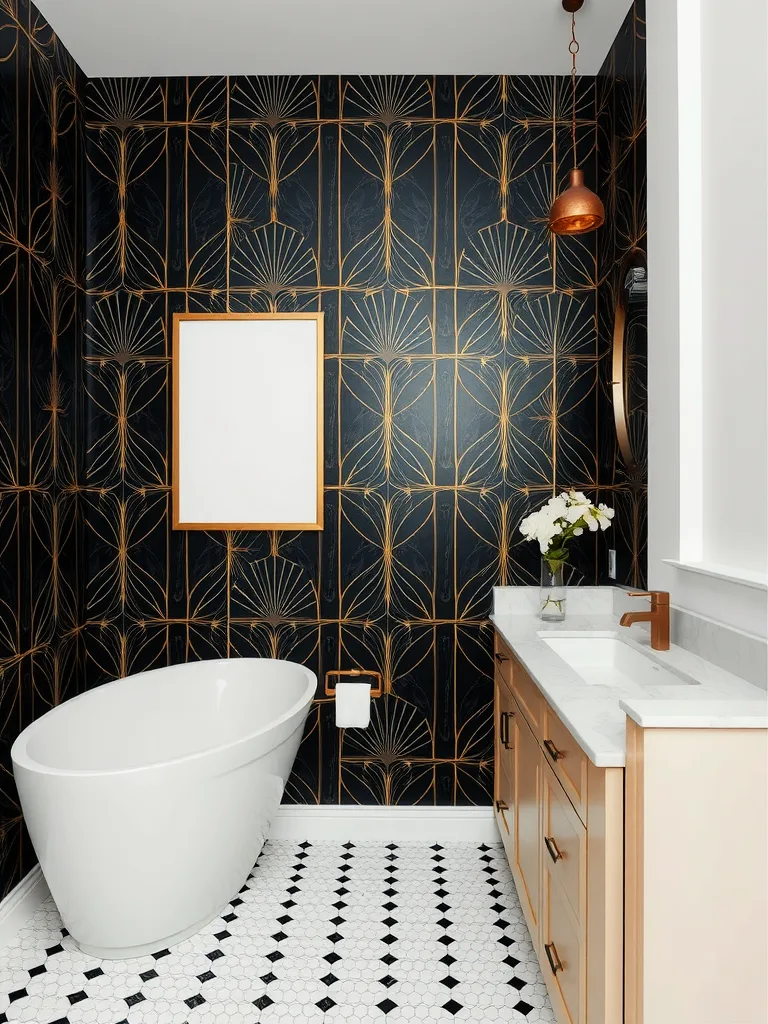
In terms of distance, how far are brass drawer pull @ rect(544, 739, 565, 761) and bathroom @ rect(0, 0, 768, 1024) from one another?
0.45ft

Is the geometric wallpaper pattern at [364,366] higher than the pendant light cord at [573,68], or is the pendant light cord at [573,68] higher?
the pendant light cord at [573,68]

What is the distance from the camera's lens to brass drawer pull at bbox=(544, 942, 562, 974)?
5.45 feet

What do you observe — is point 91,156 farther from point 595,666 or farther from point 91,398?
point 595,666

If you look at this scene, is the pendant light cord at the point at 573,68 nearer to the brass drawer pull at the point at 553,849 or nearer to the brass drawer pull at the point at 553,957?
the brass drawer pull at the point at 553,849

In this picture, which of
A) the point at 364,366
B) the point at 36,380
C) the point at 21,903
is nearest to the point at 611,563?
the point at 364,366

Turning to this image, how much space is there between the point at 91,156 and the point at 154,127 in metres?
0.29

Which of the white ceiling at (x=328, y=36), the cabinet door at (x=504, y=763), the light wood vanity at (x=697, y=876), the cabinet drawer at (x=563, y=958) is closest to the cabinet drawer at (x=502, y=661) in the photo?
the cabinet door at (x=504, y=763)

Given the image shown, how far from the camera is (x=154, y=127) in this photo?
2.94 meters

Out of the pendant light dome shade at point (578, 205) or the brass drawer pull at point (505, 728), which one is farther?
the brass drawer pull at point (505, 728)

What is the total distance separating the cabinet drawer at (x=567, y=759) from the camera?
144 cm

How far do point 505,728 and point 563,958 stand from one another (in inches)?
38.1

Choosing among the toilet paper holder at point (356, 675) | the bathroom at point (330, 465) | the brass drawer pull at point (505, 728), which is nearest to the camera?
the bathroom at point (330, 465)

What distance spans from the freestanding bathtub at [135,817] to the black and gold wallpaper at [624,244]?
1270mm

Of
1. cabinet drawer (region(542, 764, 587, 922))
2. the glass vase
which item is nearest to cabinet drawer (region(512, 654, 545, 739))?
cabinet drawer (region(542, 764, 587, 922))
